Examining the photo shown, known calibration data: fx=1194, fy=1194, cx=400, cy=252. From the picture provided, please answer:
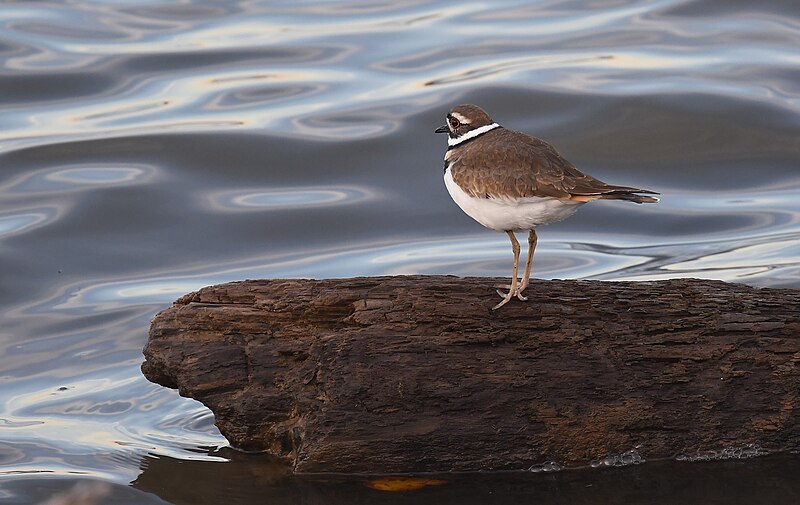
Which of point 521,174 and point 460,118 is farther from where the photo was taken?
point 460,118

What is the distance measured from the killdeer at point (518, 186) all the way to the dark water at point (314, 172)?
1499 mm

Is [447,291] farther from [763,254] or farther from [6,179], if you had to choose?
[6,179]

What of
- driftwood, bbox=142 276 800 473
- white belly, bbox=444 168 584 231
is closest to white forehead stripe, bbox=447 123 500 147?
white belly, bbox=444 168 584 231

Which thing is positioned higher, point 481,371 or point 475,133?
point 475,133

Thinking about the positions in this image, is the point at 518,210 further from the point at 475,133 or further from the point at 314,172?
the point at 314,172

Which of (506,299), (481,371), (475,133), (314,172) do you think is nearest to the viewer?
(481,371)

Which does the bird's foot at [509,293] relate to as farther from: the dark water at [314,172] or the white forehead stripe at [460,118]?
the white forehead stripe at [460,118]

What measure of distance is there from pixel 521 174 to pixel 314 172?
23.5 ft

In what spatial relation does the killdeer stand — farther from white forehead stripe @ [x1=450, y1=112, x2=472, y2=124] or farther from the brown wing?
white forehead stripe @ [x1=450, y1=112, x2=472, y2=124]

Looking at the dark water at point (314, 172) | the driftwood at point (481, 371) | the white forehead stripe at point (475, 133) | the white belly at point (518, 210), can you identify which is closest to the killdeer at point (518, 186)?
the white belly at point (518, 210)

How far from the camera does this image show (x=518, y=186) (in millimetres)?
6898

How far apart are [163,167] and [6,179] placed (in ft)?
Answer: 5.74

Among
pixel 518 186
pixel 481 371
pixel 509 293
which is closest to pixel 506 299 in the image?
pixel 509 293

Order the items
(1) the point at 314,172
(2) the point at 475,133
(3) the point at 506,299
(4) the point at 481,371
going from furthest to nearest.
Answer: (1) the point at 314,172 < (2) the point at 475,133 < (3) the point at 506,299 < (4) the point at 481,371
